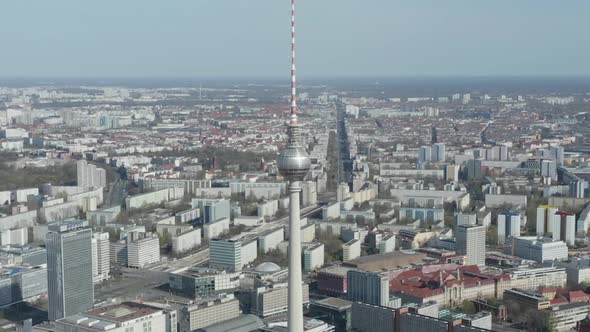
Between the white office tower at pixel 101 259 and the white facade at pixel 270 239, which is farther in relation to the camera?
the white facade at pixel 270 239

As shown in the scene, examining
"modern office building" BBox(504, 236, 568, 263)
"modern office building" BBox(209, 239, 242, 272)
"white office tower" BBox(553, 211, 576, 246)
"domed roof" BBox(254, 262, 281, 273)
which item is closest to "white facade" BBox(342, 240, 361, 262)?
"domed roof" BBox(254, 262, 281, 273)

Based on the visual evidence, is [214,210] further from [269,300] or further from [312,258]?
[269,300]

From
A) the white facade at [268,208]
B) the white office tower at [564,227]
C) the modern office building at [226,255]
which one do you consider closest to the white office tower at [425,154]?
the white facade at [268,208]

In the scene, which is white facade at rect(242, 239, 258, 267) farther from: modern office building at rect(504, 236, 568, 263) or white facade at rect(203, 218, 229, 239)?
modern office building at rect(504, 236, 568, 263)

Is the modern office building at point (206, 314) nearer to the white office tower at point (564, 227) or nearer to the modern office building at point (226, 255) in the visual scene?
the modern office building at point (226, 255)

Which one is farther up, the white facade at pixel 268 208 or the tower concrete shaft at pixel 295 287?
the tower concrete shaft at pixel 295 287
